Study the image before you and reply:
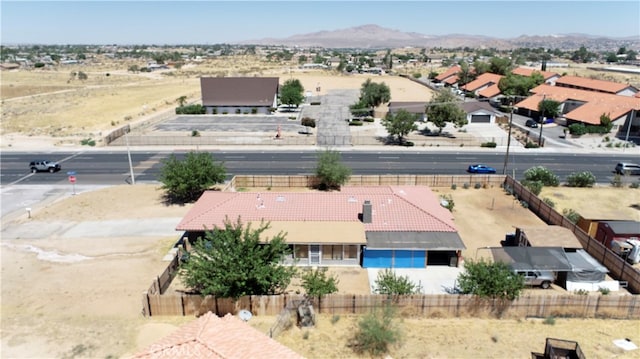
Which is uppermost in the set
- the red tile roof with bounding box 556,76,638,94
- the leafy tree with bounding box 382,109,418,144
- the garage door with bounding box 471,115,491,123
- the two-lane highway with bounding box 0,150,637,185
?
the red tile roof with bounding box 556,76,638,94

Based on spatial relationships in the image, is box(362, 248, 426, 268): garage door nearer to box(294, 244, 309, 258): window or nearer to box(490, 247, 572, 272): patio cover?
box(294, 244, 309, 258): window

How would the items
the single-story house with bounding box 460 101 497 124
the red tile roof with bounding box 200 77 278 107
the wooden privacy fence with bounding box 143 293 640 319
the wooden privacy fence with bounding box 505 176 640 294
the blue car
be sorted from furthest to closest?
the red tile roof with bounding box 200 77 278 107 → the single-story house with bounding box 460 101 497 124 → the blue car → the wooden privacy fence with bounding box 505 176 640 294 → the wooden privacy fence with bounding box 143 293 640 319

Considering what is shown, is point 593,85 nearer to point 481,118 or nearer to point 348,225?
point 481,118

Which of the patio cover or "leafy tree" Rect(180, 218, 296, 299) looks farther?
the patio cover

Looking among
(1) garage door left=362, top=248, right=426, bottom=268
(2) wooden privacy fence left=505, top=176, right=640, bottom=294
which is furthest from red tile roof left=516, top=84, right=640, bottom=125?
(1) garage door left=362, top=248, right=426, bottom=268

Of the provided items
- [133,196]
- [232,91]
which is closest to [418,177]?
[133,196]

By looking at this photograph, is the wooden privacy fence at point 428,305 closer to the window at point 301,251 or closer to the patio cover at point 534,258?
the patio cover at point 534,258
